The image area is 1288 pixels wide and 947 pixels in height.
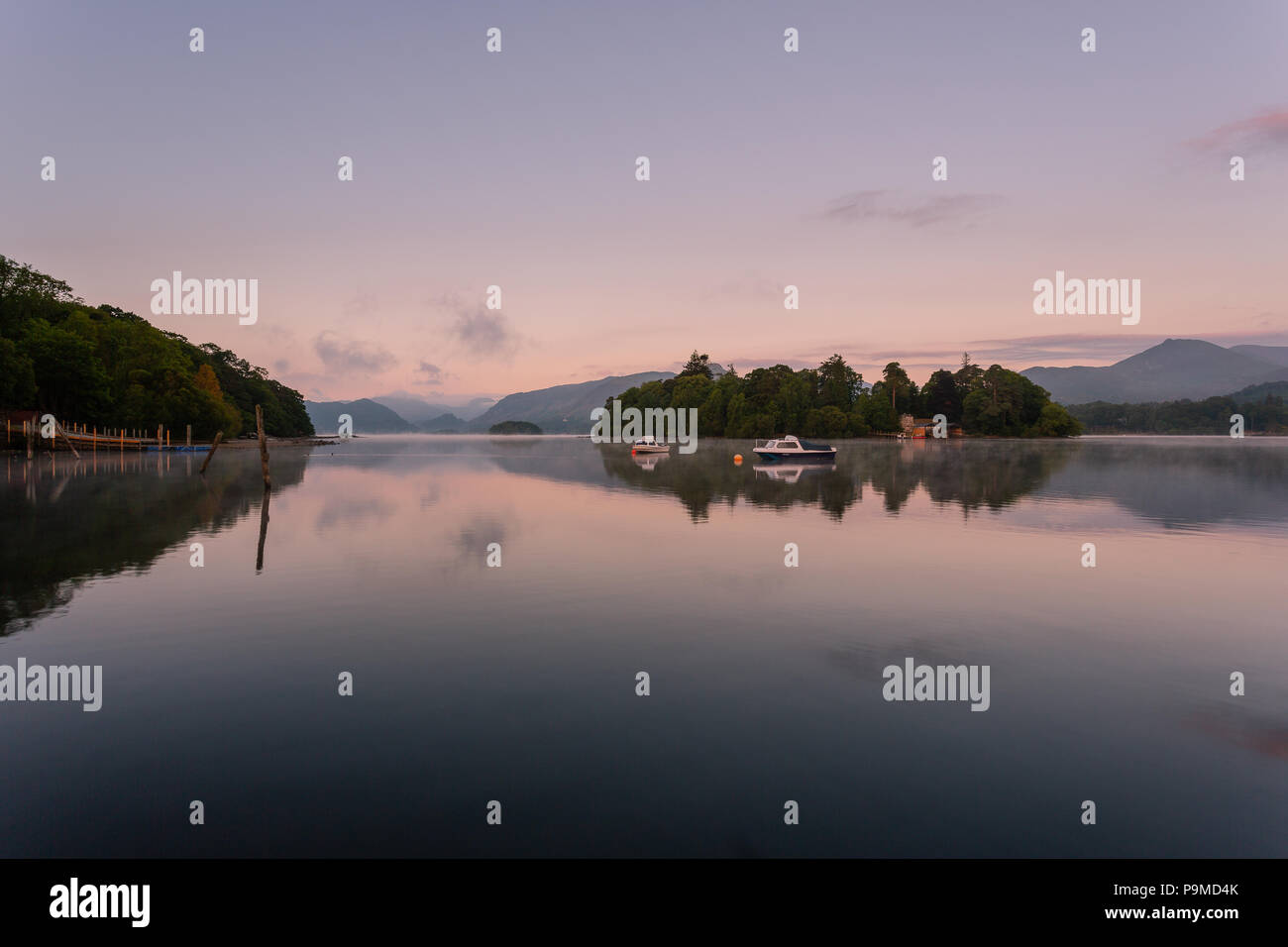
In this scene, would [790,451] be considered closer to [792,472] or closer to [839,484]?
[792,472]

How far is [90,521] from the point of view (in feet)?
110

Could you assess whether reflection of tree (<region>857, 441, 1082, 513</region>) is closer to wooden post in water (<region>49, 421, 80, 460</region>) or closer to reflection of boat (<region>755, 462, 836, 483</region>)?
reflection of boat (<region>755, 462, 836, 483</region>)

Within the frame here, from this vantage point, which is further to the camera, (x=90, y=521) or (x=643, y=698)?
(x=90, y=521)

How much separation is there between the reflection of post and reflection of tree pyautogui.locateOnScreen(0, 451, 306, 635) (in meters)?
0.71

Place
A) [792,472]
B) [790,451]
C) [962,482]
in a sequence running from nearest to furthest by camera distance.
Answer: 1. [962,482]
2. [792,472]
3. [790,451]

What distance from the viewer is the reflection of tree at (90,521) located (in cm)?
2044

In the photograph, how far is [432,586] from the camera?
21203 mm

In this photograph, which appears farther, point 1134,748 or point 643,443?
point 643,443

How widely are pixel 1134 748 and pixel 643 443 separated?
394ft

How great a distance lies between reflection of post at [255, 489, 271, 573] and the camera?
24.0 m

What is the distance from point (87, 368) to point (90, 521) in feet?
275

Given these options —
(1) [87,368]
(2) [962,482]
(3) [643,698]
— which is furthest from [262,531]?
(1) [87,368]
